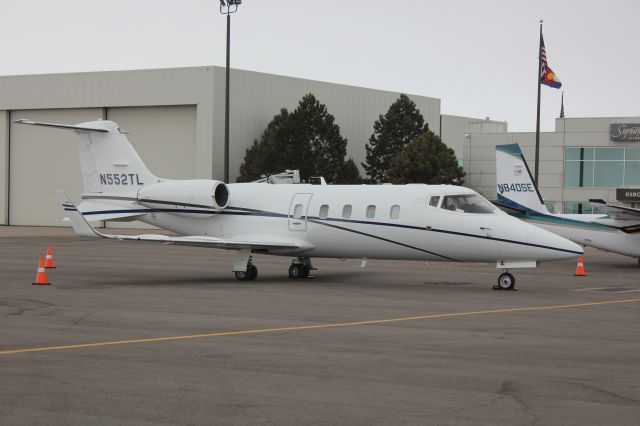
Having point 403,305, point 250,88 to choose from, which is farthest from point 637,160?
point 403,305

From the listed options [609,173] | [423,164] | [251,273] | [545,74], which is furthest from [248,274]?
[609,173]

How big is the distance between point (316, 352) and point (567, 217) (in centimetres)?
2284

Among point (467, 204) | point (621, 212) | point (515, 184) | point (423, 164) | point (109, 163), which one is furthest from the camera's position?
point (423, 164)

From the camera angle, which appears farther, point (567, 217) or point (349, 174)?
point (349, 174)

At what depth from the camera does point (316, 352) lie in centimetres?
1268

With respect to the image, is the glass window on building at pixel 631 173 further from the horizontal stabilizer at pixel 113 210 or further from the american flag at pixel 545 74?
the horizontal stabilizer at pixel 113 210

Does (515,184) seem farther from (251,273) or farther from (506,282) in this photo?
(251,273)

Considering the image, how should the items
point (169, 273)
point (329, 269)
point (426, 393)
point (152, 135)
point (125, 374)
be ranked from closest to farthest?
point (426, 393), point (125, 374), point (169, 273), point (329, 269), point (152, 135)

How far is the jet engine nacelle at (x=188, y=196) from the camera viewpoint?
26125 mm

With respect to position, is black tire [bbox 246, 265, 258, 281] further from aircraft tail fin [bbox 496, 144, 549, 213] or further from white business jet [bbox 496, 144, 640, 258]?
aircraft tail fin [bbox 496, 144, 549, 213]

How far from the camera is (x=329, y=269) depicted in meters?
29.8

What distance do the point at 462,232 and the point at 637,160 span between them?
45511 mm

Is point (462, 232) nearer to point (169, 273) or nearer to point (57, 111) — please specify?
point (169, 273)

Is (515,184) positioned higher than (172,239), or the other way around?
(515,184)
